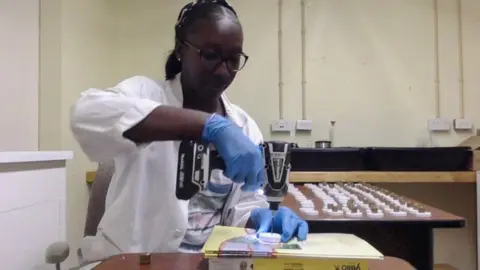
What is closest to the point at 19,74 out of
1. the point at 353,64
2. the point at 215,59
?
the point at 215,59

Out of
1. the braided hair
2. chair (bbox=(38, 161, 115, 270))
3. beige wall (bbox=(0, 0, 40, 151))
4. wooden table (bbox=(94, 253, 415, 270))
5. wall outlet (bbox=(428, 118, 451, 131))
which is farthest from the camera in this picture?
wall outlet (bbox=(428, 118, 451, 131))

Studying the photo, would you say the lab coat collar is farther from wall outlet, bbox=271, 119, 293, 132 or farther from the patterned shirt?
wall outlet, bbox=271, 119, 293, 132

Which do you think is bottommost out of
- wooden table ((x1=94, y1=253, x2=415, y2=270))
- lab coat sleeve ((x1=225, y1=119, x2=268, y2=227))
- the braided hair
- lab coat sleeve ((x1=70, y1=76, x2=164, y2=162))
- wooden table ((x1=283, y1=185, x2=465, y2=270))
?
wooden table ((x1=283, y1=185, x2=465, y2=270))

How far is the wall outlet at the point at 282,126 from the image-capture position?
298 centimetres

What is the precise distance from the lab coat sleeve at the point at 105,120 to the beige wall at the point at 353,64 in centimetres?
204

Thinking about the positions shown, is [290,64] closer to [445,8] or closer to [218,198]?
[445,8]

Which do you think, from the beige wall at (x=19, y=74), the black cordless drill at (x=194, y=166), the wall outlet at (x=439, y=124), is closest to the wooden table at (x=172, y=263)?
the black cordless drill at (x=194, y=166)

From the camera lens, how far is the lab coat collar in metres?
1.30

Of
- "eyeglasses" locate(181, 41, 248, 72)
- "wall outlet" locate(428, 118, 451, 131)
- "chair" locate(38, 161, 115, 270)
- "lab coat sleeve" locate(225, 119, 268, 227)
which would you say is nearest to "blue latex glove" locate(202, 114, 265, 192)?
"eyeglasses" locate(181, 41, 248, 72)

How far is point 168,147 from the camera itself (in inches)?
48.8

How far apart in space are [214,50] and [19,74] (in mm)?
1512

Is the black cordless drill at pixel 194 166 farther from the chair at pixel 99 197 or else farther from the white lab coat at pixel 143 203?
the chair at pixel 99 197

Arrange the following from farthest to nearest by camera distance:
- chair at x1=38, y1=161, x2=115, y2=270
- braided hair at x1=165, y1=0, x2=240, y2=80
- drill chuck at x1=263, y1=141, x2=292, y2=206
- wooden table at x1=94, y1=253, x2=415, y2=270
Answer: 1. chair at x1=38, y1=161, x2=115, y2=270
2. braided hair at x1=165, y1=0, x2=240, y2=80
3. drill chuck at x1=263, y1=141, x2=292, y2=206
4. wooden table at x1=94, y1=253, x2=415, y2=270

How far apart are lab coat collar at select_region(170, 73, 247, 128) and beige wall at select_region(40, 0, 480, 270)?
5.18 ft
